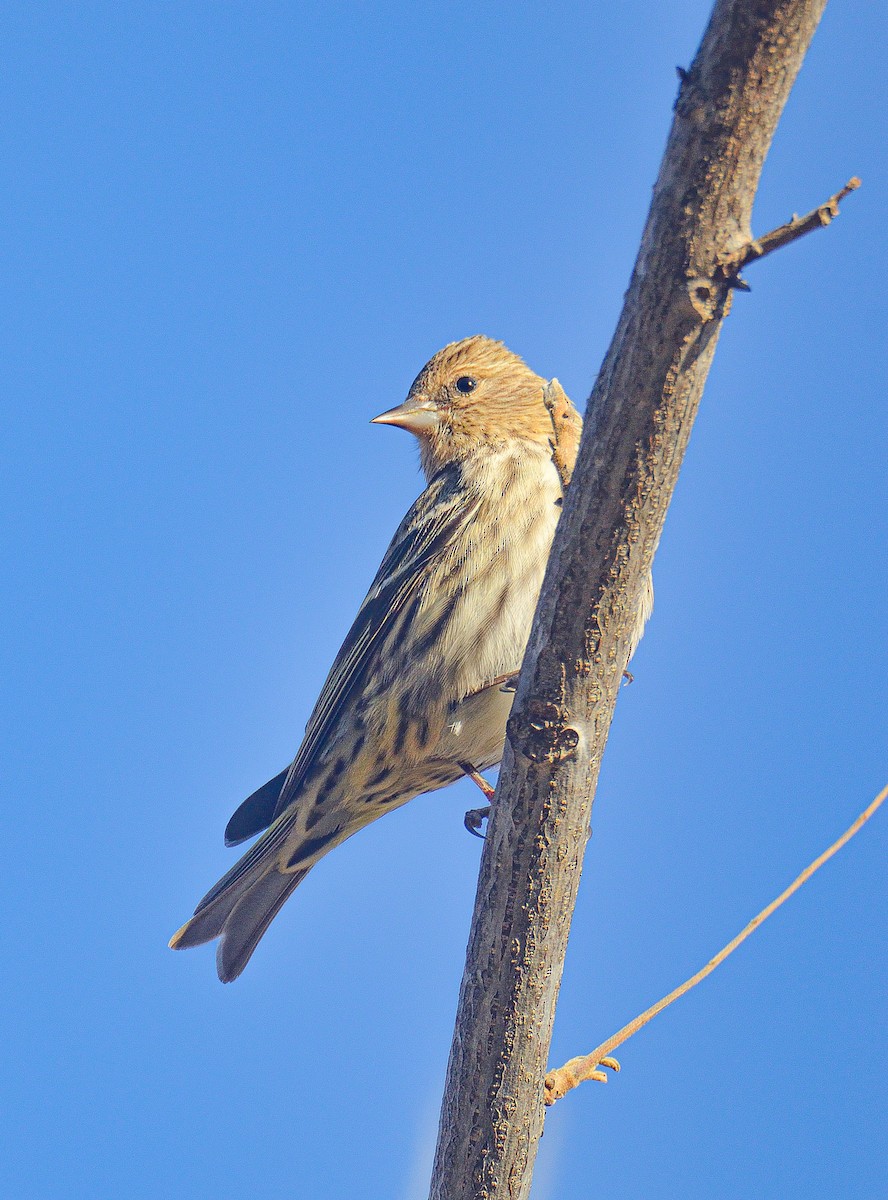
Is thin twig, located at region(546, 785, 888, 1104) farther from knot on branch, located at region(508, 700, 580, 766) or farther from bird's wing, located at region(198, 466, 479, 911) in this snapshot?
bird's wing, located at region(198, 466, 479, 911)

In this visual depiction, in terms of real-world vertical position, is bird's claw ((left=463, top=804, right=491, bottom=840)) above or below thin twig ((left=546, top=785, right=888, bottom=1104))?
above

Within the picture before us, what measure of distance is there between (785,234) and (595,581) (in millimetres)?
871

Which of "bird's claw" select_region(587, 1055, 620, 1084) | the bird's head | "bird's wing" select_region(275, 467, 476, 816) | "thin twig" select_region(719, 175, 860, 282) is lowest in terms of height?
"bird's claw" select_region(587, 1055, 620, 1084)

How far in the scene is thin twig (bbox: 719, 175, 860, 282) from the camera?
2.19m

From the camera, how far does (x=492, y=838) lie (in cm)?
312

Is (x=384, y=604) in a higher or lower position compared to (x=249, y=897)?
higher

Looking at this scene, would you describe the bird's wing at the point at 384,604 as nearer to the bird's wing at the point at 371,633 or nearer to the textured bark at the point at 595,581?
the bird's wing at the point at 371,633

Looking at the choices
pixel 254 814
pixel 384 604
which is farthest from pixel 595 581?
pixel 254 814

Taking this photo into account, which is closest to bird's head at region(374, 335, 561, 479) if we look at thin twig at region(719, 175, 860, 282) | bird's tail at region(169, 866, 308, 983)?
bird's tail at region(169, 866, 308, 983)

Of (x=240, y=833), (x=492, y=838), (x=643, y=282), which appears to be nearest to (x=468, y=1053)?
(x=492, y=838)

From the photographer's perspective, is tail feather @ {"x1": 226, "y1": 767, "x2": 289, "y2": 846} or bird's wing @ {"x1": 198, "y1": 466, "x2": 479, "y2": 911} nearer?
bird's wing @ {"x1": 198, "y1": 466, "x2": 479, "y2": 911}

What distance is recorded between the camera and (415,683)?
516 centimetres

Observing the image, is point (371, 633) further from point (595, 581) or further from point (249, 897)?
point (595, 581)

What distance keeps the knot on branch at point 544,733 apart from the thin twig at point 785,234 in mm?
1104
